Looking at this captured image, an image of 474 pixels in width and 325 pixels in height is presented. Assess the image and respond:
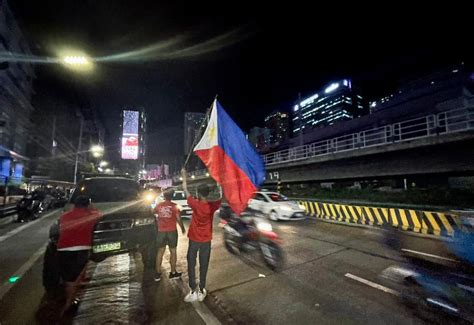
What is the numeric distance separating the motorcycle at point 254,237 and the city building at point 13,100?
89.4ft

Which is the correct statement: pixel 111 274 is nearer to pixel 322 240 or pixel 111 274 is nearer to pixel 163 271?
pixel 163 271

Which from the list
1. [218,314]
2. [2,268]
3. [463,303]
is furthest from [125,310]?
[463,303]

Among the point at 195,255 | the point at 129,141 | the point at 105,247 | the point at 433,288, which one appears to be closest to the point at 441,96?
the point at 433,288

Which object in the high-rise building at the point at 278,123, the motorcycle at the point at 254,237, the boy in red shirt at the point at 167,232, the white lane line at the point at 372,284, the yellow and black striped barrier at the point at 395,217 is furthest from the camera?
the high-rise building at the point at 278,123

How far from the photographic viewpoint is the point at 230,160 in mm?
4965

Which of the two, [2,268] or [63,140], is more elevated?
[63,140]

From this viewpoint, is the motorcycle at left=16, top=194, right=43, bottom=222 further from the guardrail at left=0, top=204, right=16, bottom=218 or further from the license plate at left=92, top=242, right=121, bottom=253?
the license plate at left=92, top=242, right=121, bottom=253

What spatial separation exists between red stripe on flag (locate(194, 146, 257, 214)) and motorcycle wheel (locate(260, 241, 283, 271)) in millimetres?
2179

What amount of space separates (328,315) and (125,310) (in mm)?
3115

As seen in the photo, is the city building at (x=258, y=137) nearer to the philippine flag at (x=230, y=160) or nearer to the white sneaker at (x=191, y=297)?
the philippine flag at (x=230, y=160)

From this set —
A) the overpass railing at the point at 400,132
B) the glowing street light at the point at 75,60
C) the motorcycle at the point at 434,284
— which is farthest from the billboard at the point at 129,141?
the motorcycle at the point at 434,284

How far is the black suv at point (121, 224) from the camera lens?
15.8 ft

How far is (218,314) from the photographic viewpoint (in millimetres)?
3572

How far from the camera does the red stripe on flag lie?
4.59 meters
